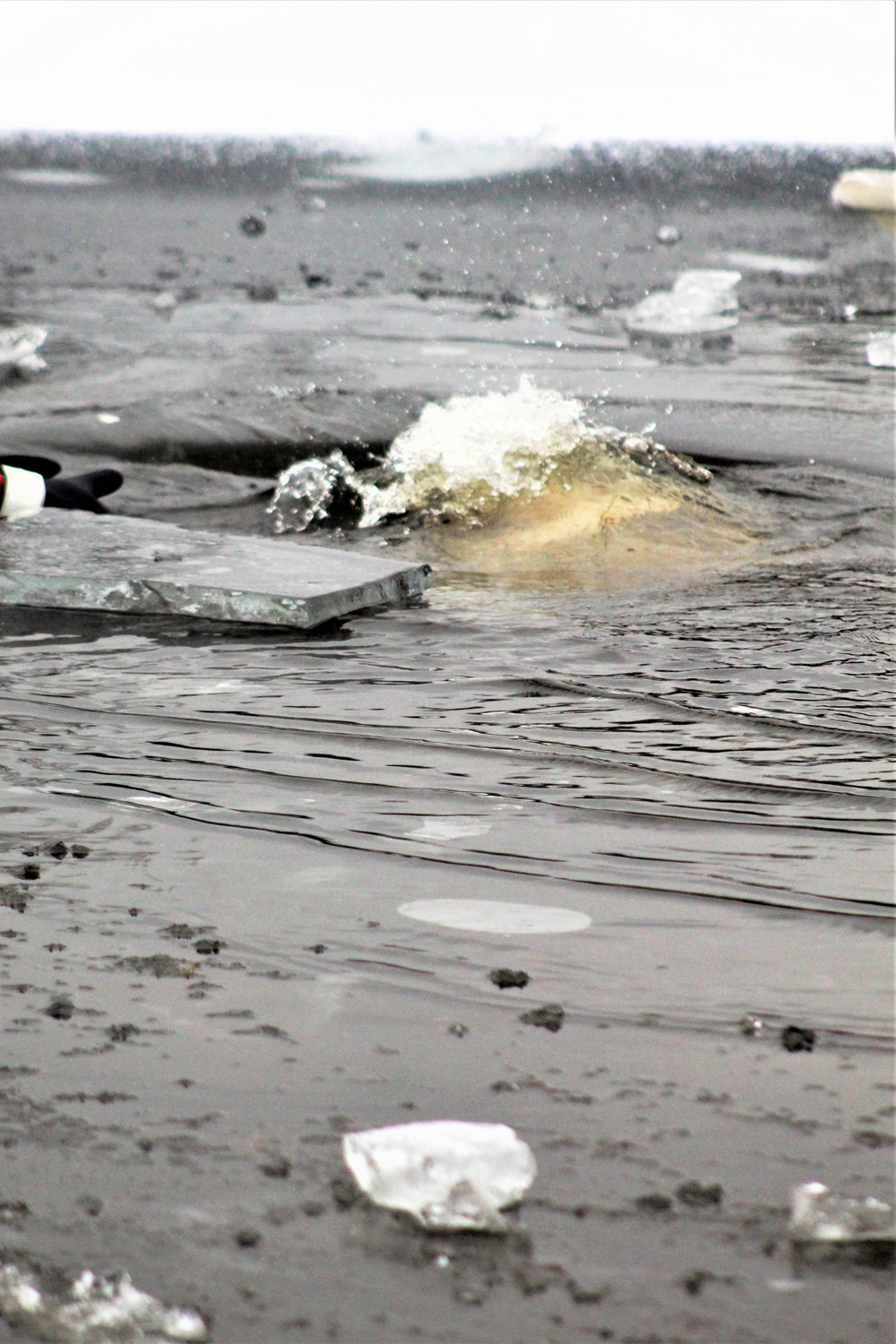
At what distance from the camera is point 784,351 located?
10844mm

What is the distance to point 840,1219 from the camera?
4.46ft

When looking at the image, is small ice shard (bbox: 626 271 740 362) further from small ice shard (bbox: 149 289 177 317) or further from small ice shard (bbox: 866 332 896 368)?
small ice shard (bbox: 149 289 177 317)

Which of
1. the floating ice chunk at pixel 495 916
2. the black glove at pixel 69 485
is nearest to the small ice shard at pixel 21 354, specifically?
the black glove at pixel 69 485

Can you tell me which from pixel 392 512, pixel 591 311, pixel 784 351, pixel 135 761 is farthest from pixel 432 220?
pixel 135 761

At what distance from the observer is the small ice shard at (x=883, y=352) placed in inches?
385

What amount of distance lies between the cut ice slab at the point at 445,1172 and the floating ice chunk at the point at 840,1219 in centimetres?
28

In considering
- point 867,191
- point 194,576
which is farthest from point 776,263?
point 194,576

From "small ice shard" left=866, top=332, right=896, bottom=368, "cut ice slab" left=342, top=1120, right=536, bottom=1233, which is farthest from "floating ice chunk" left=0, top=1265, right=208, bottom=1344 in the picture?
"small ice shard" left=866, top=332, right=896, bottom=368

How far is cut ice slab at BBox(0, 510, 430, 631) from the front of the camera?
3965 mm

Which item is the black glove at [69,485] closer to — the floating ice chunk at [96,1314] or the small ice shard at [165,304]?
the floating ice chunk at [96,1314]

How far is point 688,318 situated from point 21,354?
5873 mm

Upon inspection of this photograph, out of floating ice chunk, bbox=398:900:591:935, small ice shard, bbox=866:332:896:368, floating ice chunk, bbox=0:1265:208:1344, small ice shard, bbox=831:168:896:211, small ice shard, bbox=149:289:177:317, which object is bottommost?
floating ice chunk, bbox=0:1265:208:1344

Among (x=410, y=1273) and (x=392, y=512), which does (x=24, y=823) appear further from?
(x=392, y=512)

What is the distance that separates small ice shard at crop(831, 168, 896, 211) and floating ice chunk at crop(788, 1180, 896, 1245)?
2946cm
